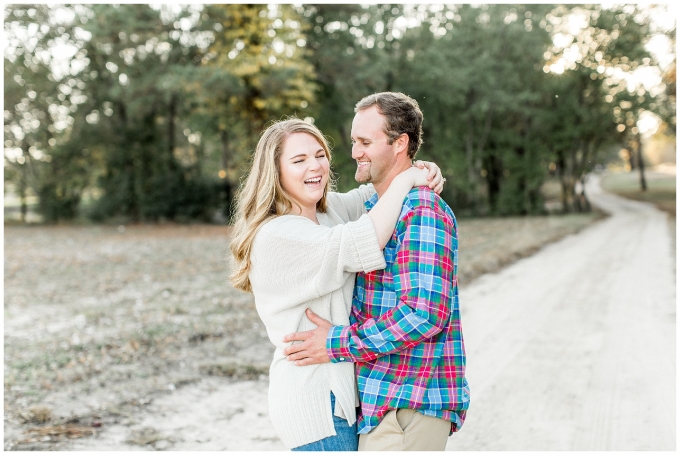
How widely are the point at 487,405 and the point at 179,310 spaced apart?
5046 mm

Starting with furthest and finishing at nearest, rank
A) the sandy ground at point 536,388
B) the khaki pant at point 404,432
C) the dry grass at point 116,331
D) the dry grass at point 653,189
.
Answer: the dry grass at point 653,189 < the dry grass at point 116,331 < the sandy ground at point 536,388 < the khaki pant at point 404,432

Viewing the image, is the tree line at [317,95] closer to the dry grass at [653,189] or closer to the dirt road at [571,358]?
the dry grass at [653,189]

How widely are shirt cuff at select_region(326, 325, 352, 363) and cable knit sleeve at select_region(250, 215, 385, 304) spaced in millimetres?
153

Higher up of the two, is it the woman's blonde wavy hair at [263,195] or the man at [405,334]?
the woman's blonde wavy hair at [263,195]

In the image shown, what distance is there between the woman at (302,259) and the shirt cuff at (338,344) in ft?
0.29

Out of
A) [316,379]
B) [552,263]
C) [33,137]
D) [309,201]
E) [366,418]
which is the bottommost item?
[552,263]

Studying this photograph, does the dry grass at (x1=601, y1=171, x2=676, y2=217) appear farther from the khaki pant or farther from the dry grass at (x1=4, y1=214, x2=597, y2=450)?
the khaki pant

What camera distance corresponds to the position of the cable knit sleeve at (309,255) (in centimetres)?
220

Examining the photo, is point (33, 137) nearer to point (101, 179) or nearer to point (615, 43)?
point (101, 179)

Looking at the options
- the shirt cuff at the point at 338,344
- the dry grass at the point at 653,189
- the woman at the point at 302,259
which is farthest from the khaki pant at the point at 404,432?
the dry grass at the point at 653,189

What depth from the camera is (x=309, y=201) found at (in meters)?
2.44

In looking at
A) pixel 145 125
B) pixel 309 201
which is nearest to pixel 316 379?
pixel 309 201

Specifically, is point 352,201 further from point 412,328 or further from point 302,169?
point 412,328

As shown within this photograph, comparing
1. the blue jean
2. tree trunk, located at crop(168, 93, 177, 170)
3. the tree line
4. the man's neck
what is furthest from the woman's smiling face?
tree trunk, located at crop(168, 93, 177, 170)
